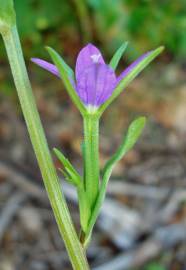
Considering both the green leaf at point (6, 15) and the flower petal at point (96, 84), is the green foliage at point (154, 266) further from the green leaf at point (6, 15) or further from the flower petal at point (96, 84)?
the green leaf at point (6, 15)

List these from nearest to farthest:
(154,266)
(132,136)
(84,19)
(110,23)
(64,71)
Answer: (64,71) < (132,136) < (154,266) < (110,23) < (84,19)

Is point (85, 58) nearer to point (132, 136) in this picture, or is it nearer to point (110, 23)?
point (132, 136)

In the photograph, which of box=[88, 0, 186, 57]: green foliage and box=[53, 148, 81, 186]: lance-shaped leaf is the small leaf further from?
box=[88, 0, 186, 57]: green foliage

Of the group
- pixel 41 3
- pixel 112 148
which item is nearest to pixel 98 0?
pixel 41 3

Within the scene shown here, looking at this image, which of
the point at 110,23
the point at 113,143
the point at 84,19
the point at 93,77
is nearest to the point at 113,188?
the point at 113,143

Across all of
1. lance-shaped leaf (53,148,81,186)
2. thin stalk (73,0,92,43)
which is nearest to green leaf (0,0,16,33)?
lance-shaped leaf (53,148,81,186)

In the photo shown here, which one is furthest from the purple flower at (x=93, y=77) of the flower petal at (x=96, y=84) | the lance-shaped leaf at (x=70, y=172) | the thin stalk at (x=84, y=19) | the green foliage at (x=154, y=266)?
the thin stalk at (x=84, y=19)
